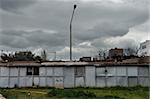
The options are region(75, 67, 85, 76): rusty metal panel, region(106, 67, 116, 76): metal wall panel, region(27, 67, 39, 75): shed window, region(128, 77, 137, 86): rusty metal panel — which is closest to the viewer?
region(128, 77, 137, 86): rusty metal panel

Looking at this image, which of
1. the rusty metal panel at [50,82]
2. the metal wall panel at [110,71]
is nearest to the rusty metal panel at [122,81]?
the metal wall panel at [110,71]

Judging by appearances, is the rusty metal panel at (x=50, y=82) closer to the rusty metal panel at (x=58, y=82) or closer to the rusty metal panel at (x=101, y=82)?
the rusty metal panel at (x=58, y=82)

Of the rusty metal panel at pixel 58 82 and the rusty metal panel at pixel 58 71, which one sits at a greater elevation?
the rusty metal panel at pixel 58 71

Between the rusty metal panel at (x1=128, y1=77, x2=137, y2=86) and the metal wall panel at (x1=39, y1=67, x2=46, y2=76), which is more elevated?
the metal wall panel at (x1=39, y1=67, x2=46, y2=76)

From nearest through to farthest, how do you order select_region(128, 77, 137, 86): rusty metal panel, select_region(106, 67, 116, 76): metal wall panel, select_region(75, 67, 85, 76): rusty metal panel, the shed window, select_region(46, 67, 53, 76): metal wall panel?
select_region(128, 77, 137, 86): rusty metal panel
select_region(106, 67, 116, 76): metal wall panel
select_region(75, 67, 85, 76): rusty metal panel
select_region(46, 67, 53, 76): metal wall panel
the shed window

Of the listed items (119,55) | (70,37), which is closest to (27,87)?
(70,37)

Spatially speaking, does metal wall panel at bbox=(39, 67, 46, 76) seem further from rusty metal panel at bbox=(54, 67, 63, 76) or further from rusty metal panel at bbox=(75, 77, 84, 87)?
rusty metal panel at bbox=(75, 77, 84, 87)

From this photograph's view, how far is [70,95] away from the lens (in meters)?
25.8

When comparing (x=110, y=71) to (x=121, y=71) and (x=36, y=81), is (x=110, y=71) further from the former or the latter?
(x=36, y=81)

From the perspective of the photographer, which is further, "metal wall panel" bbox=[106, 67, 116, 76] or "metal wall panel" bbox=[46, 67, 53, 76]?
"metal wall panel" bbox=[46, 67, 53, 76]

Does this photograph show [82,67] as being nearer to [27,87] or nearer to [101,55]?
[27,87]

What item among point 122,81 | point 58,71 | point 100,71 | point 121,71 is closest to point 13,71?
point 58,71

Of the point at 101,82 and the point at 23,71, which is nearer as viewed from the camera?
the point at 101,82

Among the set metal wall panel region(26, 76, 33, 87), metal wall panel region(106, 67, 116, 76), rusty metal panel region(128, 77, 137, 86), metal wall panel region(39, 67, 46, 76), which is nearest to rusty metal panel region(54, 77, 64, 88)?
metal wall panel region(39, 67, 46, 76)
